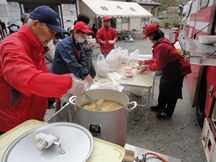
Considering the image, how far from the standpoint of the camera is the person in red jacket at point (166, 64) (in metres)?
2.36

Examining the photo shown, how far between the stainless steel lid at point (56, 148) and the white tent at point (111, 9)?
28.6ft

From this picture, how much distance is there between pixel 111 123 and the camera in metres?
0.90

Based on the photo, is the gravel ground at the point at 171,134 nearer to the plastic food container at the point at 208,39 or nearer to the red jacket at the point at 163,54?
the red jacket at the point at 163,54

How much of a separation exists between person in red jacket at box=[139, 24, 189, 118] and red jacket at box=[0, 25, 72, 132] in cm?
174

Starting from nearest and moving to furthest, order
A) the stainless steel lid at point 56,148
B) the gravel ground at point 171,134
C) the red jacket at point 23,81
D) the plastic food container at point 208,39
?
the stainless steel lid at point 56,148, the red jacket at point 23,81, the plastic food container at point 208,39, the gravel ground at point 171,134

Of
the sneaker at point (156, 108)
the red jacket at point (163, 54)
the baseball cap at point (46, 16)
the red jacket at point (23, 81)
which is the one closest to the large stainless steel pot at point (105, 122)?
the red jacket at point (23, 81)

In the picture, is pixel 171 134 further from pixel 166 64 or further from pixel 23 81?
pixel 23 81

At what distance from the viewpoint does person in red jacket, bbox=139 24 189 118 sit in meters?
2.36

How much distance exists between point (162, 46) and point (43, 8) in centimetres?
181

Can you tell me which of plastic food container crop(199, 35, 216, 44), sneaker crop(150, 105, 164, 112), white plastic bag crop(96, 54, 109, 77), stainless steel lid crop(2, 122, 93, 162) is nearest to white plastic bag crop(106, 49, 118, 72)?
white plastic bag crop(96, 54, 109, 77)

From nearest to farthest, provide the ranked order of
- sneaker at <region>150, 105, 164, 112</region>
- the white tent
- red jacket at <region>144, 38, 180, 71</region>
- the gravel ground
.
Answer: the gravel ground, red jacket at <region>144, 38, 180, 71</region>, sneaker at <region>150, 105, 164, 112</region>, the white tent

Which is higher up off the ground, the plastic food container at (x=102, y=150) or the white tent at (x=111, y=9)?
the white tent at (x=111, y=9)

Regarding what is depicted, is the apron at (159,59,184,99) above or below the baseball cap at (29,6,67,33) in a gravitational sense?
below

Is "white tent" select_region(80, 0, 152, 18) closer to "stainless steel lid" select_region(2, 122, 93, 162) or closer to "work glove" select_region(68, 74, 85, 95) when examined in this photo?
"work glove" select_region(68, 74, 85, 95)
